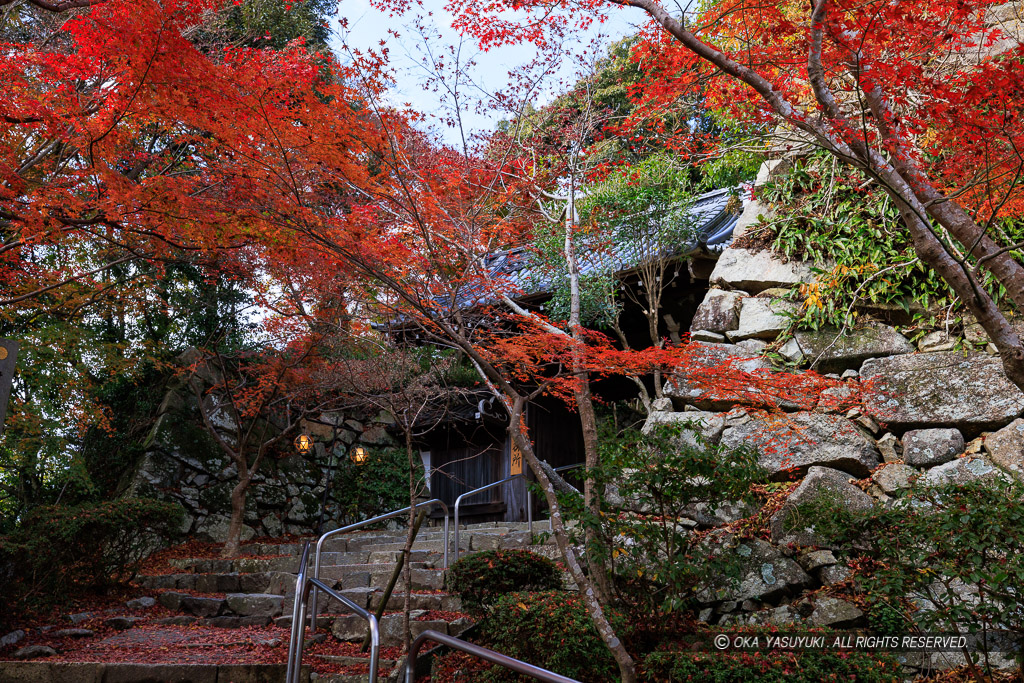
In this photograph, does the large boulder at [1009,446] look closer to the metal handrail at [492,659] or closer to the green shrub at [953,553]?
the green shrub at [953,553]

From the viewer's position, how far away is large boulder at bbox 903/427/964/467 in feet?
22.1

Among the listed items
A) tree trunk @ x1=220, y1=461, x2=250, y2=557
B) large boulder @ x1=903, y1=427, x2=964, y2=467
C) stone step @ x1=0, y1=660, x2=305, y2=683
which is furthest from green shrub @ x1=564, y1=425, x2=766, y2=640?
tree trunk @ x1=220, y1=461, x2=250, y2=557

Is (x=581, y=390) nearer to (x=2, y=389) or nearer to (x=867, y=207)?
(x=2, y=389)

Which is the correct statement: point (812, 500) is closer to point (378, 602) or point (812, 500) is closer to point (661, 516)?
point (661, 516)

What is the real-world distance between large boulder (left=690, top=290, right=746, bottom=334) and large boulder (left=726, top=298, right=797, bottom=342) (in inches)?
3.7

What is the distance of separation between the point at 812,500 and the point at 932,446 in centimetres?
157

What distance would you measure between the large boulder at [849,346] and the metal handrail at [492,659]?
6740mm

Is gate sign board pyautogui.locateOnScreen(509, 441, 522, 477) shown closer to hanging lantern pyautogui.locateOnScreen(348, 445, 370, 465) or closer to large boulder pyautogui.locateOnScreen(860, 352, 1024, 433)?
hanging lantern pyautogui.locateOnScreen(348, 445, 370, 465)

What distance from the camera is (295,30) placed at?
13734 mm

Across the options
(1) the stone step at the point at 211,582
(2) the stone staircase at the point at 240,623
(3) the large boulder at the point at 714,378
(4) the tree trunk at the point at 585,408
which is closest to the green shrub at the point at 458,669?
(2) the stone staircase at the point at 240,623

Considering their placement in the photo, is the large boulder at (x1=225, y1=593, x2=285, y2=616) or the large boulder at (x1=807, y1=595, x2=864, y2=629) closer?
the large boulder at (x1=807, y1=595, x2=864, y2=629)

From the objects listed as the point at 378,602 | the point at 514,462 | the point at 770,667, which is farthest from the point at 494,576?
the point at 514,462

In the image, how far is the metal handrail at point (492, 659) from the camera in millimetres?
1965

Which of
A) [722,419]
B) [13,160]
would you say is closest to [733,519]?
[722,419]
